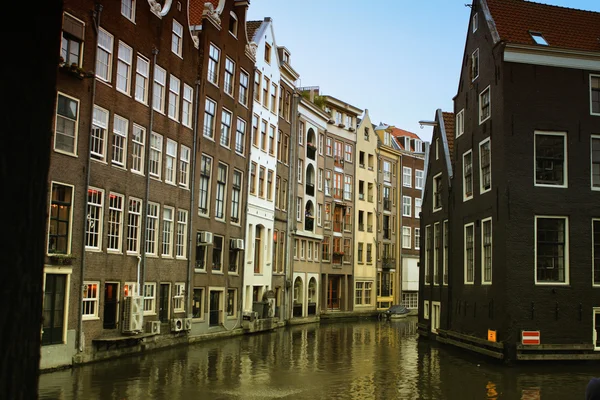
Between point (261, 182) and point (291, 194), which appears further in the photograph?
point (291, 194)

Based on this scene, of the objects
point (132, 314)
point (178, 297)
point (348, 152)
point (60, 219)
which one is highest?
point (348, 152)

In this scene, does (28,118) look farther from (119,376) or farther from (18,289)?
(119,376)

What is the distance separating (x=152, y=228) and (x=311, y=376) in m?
11.8

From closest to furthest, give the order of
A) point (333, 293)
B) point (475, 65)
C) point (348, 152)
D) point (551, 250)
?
point (551, 250) → point (475, 65) → point (333, 293) → point (348, 152)

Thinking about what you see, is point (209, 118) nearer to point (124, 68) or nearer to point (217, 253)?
point (217, 253)

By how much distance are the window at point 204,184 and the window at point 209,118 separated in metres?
1.39

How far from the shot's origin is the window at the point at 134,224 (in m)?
29.4

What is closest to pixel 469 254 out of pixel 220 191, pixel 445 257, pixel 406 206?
pixel 445 257

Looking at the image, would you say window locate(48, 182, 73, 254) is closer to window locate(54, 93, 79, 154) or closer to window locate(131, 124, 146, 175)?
window locate(54, 93, 79, 154)

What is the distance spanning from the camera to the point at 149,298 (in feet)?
102

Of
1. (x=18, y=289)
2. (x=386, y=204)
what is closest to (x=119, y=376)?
(x=18, y=289)

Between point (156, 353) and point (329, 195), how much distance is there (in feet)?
120

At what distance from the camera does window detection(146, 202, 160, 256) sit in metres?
31.1

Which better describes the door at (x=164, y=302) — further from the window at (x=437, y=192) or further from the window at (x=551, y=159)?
the window at (x=551, y=159)
